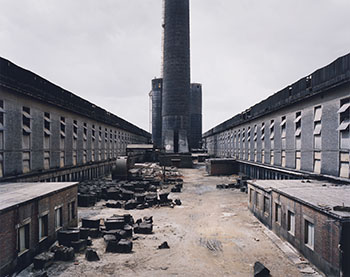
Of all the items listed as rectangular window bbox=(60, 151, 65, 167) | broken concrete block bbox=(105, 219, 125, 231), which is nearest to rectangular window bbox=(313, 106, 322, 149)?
broken concrete block bbox=(105, 219, 125, 231)

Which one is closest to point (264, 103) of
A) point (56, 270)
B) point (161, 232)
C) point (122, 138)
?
point (161, 232)

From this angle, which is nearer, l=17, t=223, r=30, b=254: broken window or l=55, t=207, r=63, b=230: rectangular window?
l=17, t=223, r=30, b=254: broken window

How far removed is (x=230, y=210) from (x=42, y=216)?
13.9 meters

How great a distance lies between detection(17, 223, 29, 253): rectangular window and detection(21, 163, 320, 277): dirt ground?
1426mm

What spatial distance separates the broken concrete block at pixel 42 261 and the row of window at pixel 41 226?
0.66m

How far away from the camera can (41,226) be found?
12.9 metres

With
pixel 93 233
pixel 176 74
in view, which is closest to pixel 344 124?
pixel 93 233

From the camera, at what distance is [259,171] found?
3494cm

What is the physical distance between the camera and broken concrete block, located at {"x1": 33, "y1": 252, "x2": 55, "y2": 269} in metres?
11.0

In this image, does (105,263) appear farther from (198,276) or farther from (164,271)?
(198,276)

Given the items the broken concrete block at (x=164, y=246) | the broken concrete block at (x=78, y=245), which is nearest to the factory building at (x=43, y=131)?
the broken concrete block at (x=78, y=245)

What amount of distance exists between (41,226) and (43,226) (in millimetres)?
206

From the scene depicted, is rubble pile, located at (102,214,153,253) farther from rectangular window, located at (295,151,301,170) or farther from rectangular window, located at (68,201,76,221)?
rectangular window, located at (295,151,301,170)

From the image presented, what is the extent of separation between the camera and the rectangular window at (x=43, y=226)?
12.8 metres
